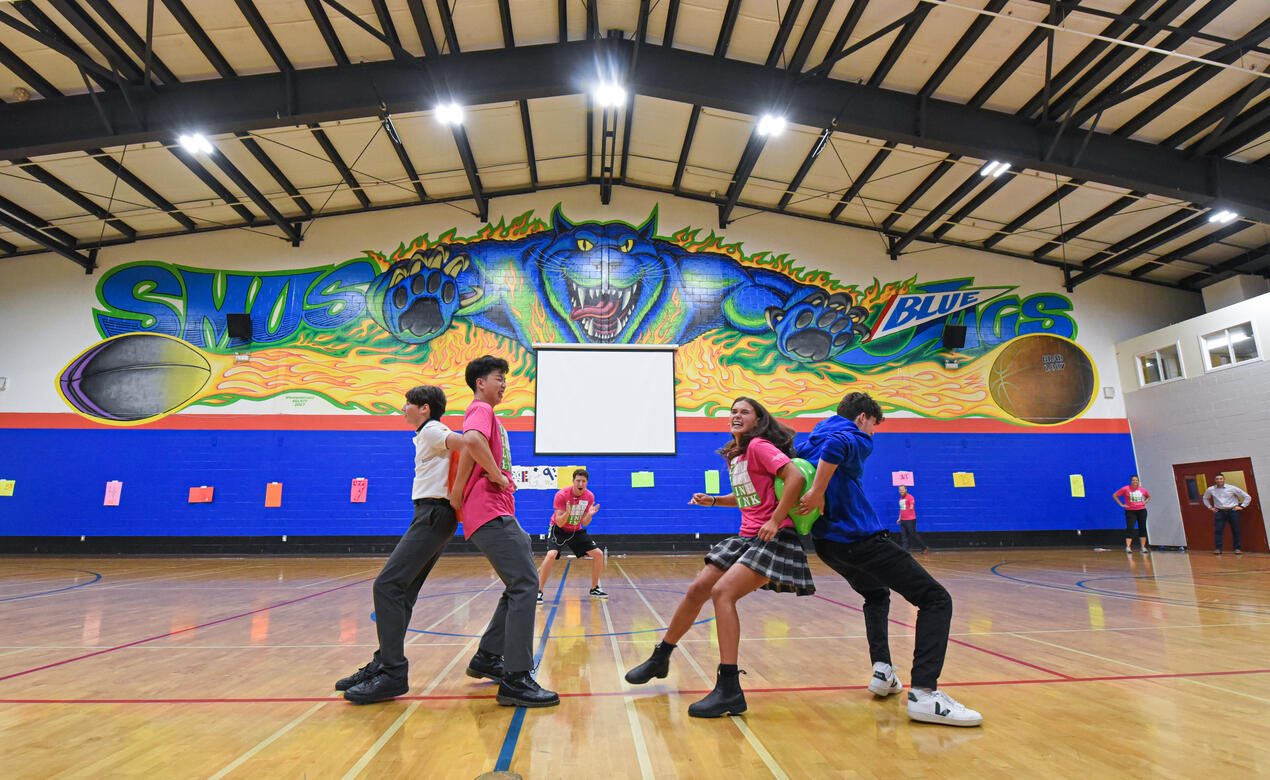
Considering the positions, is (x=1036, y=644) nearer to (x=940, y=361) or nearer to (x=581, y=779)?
(x=581, y=779)

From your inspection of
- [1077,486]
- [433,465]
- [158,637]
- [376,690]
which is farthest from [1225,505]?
[158,637]

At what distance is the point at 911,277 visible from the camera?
15414mm

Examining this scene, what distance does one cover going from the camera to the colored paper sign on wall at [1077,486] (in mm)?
14758

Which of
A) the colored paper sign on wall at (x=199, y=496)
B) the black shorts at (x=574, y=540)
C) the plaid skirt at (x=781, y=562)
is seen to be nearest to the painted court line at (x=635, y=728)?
the plaid skirt at (x=781, y=562)

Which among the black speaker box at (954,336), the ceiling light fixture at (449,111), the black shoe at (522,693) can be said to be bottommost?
the black shoe at (522,693)

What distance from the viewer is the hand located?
2.95 meters

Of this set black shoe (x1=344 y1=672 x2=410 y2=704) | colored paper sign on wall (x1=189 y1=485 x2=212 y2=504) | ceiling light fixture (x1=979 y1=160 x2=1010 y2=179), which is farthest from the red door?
colored paper sign on wall (x1=189 y1=485 x2=212 y2=504)

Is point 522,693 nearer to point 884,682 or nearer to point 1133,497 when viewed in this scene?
point 884,682

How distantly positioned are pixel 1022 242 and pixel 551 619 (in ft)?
48.2

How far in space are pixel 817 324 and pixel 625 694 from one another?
42.2 feet

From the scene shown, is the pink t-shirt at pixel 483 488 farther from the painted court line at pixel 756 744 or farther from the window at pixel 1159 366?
the window at pixel 1159 366

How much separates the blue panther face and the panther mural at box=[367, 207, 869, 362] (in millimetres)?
23

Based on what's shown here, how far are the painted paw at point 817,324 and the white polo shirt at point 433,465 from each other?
1227 cm

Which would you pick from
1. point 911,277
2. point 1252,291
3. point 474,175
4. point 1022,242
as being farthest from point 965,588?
point 1252,291
